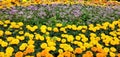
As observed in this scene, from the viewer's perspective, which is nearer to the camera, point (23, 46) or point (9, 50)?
point (9, 50)

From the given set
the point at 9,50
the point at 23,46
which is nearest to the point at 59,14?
the point at 23,46

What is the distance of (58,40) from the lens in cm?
574

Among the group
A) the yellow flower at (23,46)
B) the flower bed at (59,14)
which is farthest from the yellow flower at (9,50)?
the flower bed at (59,14)

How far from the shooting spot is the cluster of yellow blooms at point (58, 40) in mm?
5301

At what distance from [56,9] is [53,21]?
90 cm

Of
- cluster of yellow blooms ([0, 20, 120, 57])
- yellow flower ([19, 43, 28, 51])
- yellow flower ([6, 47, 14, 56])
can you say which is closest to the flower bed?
cluster of yellow blooms ([0, 20, 120, 57])

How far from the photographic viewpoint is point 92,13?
7.54m

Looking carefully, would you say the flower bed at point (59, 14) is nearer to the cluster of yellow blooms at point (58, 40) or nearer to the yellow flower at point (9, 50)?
the cluster of yellow blooms at point (58, 40)

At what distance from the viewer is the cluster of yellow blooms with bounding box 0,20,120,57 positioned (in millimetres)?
5301

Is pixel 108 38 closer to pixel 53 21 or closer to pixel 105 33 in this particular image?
pixel 105 33

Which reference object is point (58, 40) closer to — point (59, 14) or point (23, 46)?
point (23, 46)

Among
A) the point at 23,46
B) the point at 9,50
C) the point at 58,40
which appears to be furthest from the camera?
the point at 58,40

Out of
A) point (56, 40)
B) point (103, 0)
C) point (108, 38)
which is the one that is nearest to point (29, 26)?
point (56, 40)

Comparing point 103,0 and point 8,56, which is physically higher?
point 8,56
